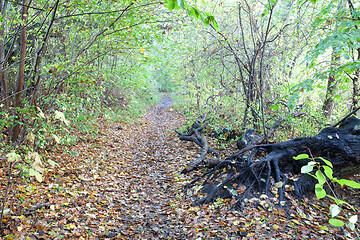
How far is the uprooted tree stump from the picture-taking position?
14.7ft

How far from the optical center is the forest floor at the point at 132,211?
3.50m

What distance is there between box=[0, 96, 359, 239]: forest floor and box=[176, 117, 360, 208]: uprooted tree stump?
307mm

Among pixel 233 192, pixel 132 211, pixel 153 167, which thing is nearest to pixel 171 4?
pixel 233 192

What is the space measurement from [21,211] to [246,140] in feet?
19.9

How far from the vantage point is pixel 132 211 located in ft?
15.0

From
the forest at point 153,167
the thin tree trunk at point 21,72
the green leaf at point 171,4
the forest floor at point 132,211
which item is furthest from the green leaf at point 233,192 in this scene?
the thin tree trunk at point 21,72

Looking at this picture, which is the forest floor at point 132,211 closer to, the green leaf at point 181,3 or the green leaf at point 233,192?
the green leaf at point 233,192

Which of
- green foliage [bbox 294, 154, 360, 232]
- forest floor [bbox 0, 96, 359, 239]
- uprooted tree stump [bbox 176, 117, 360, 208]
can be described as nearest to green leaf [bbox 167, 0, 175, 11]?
green foliage [bbox 294, 154, 360, 232]

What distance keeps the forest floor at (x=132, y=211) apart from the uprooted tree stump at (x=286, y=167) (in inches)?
12.1

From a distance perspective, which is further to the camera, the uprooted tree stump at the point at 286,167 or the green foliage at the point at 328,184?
the uprooted tree stump at the point at 286,167

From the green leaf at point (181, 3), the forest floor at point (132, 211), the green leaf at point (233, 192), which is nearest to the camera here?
the green leaf at point (181, 3)

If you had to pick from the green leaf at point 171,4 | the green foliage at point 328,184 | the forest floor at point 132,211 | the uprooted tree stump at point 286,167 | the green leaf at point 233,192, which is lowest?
the forest floor at point 132,211

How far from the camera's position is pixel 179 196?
5.13 metres

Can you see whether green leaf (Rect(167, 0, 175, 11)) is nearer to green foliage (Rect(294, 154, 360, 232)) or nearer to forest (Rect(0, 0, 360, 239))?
forest (Rect(0, 0, 360, 239))
